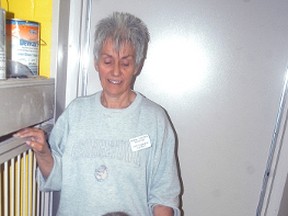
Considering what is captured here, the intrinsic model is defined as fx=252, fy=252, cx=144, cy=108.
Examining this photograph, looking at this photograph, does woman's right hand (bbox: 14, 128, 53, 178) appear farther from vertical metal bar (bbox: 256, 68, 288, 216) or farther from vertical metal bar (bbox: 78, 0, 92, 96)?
vertical metal bar (bbox: 256, 68, 288, 216)

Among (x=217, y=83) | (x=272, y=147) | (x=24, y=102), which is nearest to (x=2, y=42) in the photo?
(x=24, y=102)

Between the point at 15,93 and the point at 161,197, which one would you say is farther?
the point at 161,197

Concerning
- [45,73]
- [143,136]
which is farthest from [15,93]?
[143,136]

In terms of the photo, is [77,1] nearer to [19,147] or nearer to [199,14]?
[199,14]

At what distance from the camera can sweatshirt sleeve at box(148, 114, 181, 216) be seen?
0.93 metres

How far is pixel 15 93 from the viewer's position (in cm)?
73

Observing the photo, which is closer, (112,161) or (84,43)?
(112,161)

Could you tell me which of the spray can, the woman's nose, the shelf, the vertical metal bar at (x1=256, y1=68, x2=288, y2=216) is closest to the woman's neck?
the woman's nose

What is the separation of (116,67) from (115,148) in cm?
29

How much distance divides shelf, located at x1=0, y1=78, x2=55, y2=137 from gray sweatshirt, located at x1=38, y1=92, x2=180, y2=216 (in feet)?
0.31

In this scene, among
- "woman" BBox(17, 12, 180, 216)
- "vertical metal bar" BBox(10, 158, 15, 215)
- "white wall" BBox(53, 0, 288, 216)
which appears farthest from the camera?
"white wall" BBox(53, 0, 288, 216)

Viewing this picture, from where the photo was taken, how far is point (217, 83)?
1163 millimetres

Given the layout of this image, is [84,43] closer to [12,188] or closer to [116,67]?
[116,67]

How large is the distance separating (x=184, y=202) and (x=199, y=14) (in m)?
0.91
